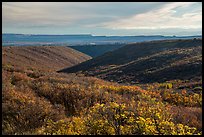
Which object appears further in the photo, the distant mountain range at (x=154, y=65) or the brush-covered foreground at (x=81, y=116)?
the distant mountain range at (x=154, y=65)

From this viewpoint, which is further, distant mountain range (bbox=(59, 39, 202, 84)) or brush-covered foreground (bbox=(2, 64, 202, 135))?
distant mountain range (bbox=(59, 39, 202, 84))

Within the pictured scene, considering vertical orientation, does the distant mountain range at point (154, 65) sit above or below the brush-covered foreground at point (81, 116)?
below

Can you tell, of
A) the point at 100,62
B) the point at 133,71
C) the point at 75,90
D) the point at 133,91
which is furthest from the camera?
the point at 100,62

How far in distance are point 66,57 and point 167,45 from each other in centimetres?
4630

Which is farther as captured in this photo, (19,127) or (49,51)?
(49,51)

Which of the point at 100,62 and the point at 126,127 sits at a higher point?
the point at 126,127

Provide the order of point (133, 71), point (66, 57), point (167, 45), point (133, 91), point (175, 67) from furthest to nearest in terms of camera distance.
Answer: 1. point (66, 57)
2. point (167, 45)
3. point (133, 71)
4. point (175, 67)
5. point (133, 91)

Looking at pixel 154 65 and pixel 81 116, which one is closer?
pixel 81 116

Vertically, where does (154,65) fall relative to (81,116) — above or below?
below

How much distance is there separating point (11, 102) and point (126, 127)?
172 inches

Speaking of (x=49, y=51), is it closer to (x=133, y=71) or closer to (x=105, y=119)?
(x=133, y=71)

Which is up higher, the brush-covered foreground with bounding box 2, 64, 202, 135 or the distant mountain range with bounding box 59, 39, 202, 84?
the brush-covered foreground with bounding box 2, 64, 202, 135

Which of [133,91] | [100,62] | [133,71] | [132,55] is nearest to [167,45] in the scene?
[132,55]

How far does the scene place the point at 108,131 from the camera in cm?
693
